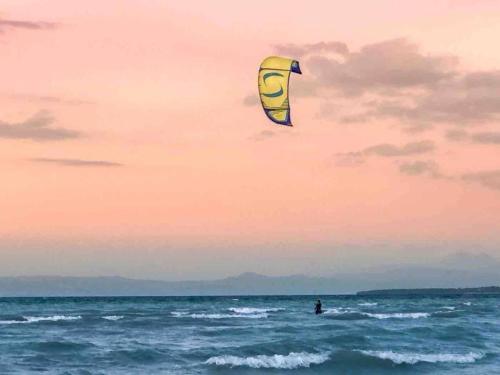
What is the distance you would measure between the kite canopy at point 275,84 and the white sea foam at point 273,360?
7859 mm

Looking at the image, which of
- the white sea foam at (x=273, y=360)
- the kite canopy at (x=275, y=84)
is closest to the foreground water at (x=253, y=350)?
the white sea foam at (x=273, y=360)

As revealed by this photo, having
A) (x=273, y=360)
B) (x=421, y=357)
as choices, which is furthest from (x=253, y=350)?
(x=421, y=357)

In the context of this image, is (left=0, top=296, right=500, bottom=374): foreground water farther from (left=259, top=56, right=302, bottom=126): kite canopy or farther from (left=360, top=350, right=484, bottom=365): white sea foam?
(left=259, top=56, right=302, bottom=126): kite canopy

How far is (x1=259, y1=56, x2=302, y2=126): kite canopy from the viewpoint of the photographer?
77.9 feet

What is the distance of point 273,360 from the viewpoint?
87.6ft

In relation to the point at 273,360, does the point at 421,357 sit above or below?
above

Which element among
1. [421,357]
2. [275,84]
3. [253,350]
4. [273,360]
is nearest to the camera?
[275,84]

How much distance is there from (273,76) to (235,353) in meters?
9.91

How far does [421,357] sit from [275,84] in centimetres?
1062

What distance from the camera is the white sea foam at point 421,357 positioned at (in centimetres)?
2714

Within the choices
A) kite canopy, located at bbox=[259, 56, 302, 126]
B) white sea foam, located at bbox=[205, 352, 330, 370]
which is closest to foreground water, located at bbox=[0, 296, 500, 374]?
white sea foam, located at bbox=[205, 352, 330, 370]

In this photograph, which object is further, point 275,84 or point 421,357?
point 421,357

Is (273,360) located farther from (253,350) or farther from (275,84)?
(275,84)

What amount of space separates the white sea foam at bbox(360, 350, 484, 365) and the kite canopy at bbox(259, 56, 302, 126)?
917cm
